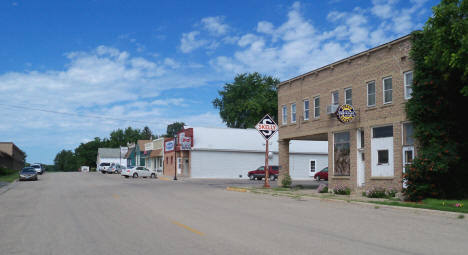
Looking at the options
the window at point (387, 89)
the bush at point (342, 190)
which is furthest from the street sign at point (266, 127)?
the window at point (387, 89)

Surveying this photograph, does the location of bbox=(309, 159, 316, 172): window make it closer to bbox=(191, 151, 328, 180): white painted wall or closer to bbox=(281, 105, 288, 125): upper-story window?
bbox=(191, 151, 328, 180): white painted wall

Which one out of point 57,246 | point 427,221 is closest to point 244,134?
point 427,221

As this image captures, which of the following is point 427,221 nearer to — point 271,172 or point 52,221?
point 52,221

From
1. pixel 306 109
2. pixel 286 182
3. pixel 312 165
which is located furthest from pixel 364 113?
pixel 312 165

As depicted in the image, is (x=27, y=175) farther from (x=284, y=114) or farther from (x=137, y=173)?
(x=284, y=114)

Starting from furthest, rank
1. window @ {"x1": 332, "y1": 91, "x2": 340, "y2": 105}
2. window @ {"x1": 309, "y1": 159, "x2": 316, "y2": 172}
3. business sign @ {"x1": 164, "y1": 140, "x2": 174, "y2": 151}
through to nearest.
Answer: business sign @ {"x1": 164, "y1": 140, "x2": 174, "y2": 151}, window @ {"x1": 309, "y1": 159, "x2": 316, "y2": 172}, window @ {"x1": 332, "y1": 91, "x2": 340, "y2": 105}

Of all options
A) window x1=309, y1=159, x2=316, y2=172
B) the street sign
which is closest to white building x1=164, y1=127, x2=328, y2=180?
window x1=309, y1=159, x2=316, y2=172

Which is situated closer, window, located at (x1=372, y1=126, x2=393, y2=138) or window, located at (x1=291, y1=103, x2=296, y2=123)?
window, located at (x1=372, y1=126, x2=393, y2=138)

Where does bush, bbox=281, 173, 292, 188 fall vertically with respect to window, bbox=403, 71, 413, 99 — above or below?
below

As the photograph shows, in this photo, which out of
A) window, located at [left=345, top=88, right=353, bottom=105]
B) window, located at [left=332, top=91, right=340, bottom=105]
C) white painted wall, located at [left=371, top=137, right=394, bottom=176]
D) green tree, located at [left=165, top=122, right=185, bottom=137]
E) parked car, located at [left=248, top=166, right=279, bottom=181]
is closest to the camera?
white painted wall, located at [left=371, top=137, right=394, bottom=176]

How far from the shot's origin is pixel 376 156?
22.7 metres

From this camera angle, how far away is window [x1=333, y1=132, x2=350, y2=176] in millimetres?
25109

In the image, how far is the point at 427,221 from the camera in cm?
1341

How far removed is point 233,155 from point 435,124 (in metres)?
36.1
